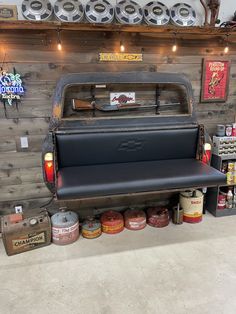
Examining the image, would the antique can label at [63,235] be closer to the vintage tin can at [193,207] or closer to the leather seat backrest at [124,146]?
the leather seat backrest at [124,146]

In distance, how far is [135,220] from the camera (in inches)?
107

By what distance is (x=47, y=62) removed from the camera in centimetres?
242

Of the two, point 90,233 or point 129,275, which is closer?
point 129,275

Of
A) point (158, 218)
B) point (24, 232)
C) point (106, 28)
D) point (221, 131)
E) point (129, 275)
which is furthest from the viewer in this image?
point (221, 131)

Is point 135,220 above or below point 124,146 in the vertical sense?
below

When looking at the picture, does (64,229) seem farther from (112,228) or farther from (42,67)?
(42,67)

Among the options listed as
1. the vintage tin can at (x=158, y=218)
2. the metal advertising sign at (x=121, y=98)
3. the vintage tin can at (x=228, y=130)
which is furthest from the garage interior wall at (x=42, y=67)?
the vintage tin can at (x=158, y=218)

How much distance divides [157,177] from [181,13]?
163cm

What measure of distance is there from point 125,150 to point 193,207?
1.05m

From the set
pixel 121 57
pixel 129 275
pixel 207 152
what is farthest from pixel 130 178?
pixel 121 57

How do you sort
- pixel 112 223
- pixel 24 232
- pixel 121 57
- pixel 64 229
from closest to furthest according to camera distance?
pixel 24 232
pixel 64 229
pixel 121 57
pixel 112 223

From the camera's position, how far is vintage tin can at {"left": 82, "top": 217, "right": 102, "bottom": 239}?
258 centimetres

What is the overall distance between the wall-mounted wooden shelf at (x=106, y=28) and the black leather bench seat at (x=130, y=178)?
125 centimetres

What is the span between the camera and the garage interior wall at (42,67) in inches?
93.2
